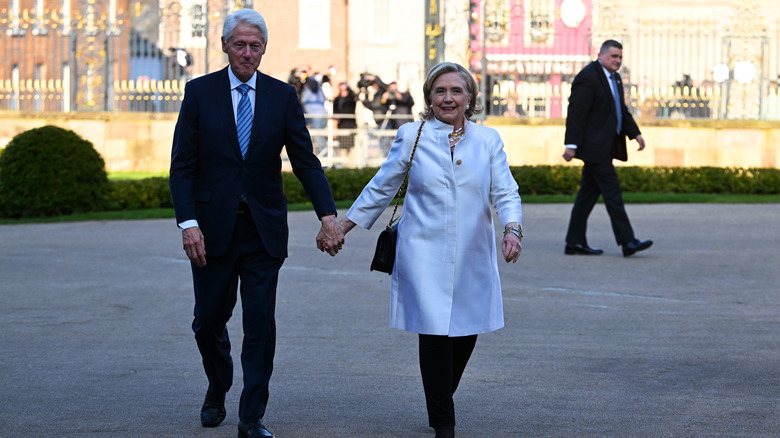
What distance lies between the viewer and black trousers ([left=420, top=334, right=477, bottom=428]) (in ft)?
18.0

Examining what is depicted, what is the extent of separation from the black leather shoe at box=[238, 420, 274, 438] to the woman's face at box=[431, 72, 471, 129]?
4.86 feet

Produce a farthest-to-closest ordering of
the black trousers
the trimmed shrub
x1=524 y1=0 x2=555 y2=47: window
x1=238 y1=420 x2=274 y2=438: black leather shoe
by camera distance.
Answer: x1=524 y1=0 x2=555 y2=47: window < the trimmed shrub < the black trousers < x1=238 y1=420 x2=274 y2=438: black leather shoe

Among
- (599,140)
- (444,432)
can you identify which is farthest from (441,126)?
(599,140)

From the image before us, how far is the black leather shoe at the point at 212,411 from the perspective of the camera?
5.76m

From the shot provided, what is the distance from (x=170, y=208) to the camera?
17.5 meters

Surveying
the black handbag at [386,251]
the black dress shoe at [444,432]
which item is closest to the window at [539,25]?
the black handbag at [386,251]

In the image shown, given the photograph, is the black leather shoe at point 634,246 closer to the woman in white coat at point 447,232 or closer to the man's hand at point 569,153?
the man's hand at point 569,153

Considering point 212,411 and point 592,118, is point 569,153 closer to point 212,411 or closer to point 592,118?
point 592,118

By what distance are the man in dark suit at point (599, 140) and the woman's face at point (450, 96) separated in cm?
652

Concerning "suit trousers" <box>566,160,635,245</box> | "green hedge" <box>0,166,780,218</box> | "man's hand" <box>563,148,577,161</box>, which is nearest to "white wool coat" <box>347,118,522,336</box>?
"man's hand" <box>563,148,577,161</box>

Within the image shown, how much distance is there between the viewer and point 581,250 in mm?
12359

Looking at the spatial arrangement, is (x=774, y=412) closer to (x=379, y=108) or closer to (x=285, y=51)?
(x=379, y=108)

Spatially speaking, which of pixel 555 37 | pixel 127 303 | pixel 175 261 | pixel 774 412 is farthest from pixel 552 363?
pixel 555 37

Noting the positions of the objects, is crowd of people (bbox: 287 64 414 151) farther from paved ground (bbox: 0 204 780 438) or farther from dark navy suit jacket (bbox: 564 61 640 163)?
paved ground (bbox: 0 204 780 438)
